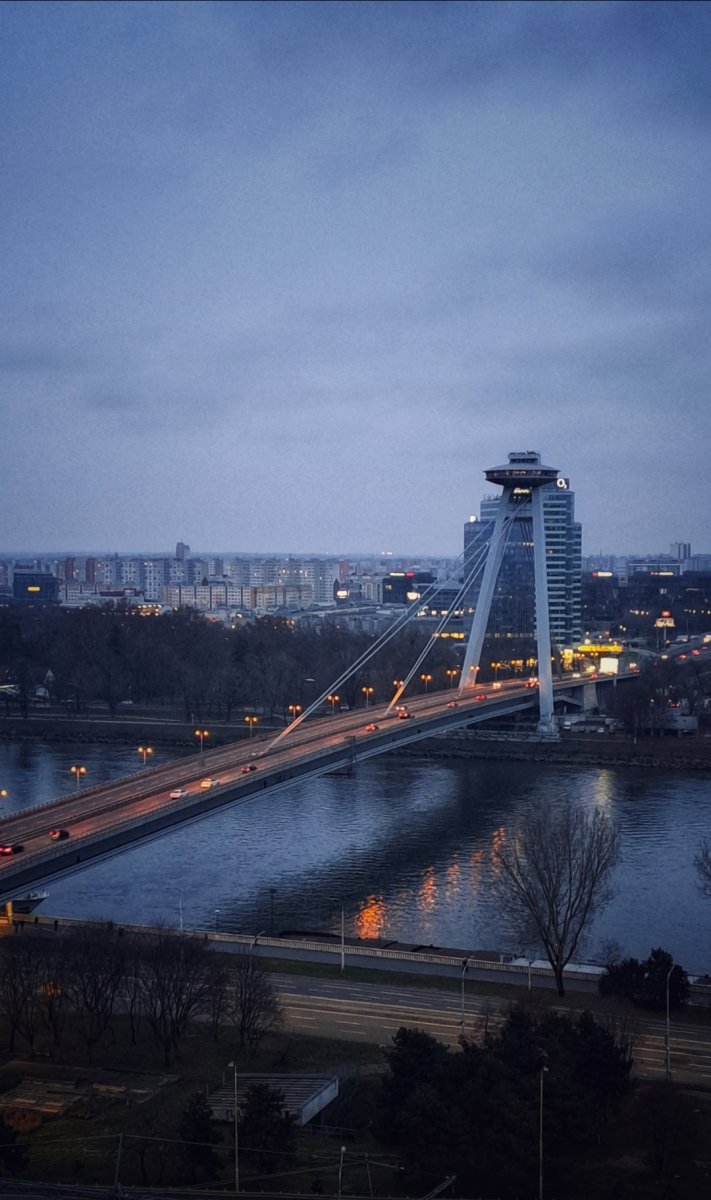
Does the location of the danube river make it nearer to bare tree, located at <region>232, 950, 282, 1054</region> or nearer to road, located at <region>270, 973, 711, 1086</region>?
road, located at <region>270, 973, 711, 1086</region>

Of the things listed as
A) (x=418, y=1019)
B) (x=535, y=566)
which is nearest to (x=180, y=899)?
(x=418, y=1019)

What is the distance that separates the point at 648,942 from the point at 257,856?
5.07 metres

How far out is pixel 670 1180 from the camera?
6262 millimetres

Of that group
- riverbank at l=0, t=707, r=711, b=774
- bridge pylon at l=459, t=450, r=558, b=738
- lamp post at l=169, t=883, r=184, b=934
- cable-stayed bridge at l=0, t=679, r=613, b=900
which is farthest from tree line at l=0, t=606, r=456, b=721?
lamp post at l=169, t=883, r=184, b=934

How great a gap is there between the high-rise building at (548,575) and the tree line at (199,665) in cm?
207

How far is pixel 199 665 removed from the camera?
93.9ft

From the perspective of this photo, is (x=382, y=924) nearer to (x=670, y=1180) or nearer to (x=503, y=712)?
(x=670, y=1180)

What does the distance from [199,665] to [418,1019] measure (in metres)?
20.5

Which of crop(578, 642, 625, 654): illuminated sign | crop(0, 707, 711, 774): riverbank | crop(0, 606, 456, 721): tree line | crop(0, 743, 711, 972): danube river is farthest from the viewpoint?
crop(578, 642, 625, 654): illuminated sign

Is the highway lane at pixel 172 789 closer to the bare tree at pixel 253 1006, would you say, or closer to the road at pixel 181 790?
the road at pixel 181 790

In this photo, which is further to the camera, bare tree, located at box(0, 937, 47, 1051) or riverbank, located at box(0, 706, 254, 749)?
riverbank, located at box(0, 706, 254, 749)

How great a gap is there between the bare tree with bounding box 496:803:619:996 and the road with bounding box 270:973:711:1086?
934 millimetres

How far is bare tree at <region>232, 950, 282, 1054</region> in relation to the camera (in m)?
8.06

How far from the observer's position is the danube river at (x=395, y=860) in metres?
11.4
